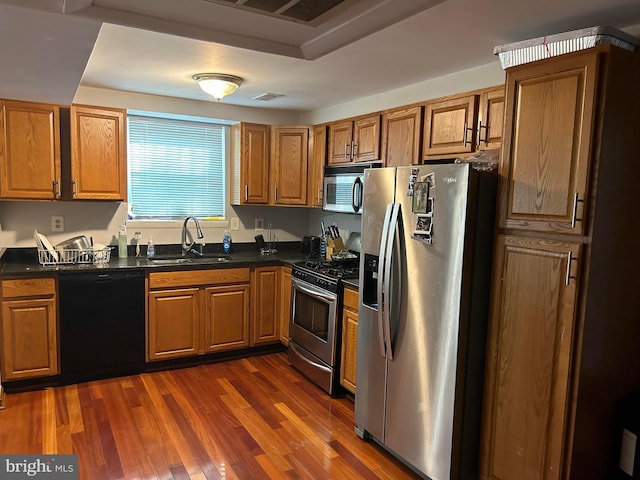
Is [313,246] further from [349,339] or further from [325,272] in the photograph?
[349,339]

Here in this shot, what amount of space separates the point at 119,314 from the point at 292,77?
221cm

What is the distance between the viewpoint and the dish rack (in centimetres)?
351

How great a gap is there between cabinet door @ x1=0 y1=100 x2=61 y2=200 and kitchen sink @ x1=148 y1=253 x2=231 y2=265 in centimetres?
93

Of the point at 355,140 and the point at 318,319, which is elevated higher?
the point at 355,140

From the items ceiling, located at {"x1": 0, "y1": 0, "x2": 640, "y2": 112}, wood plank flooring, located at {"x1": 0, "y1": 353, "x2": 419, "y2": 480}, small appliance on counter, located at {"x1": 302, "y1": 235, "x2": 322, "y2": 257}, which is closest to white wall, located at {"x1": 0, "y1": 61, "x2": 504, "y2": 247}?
ceiling, located at {"x1": 0, "y1": 0, "x2": 640, "y2": 112}

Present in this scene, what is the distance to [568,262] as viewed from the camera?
1.92 meters

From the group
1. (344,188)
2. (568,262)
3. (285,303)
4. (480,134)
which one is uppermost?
(480,134)

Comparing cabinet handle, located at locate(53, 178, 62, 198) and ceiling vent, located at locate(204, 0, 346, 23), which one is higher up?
ceiling vent, located at locate(204, 0, 346, 23)

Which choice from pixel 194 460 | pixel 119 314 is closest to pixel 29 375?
pixel 119 314

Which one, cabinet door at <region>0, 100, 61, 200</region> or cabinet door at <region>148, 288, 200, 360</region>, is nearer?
cabinet door at <region>0, 100, 61, 200</region>

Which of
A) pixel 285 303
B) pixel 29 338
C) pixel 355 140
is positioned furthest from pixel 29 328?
pixel 355 140

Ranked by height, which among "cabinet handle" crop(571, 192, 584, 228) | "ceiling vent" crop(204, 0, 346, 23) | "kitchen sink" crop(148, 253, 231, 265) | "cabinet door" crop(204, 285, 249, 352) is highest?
"ceiling vent" crop(204, 0, 346, 23)

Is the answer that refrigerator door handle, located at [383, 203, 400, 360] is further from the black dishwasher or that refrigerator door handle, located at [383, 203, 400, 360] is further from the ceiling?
the black dishwasher

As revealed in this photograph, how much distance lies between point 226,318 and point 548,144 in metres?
2.97
